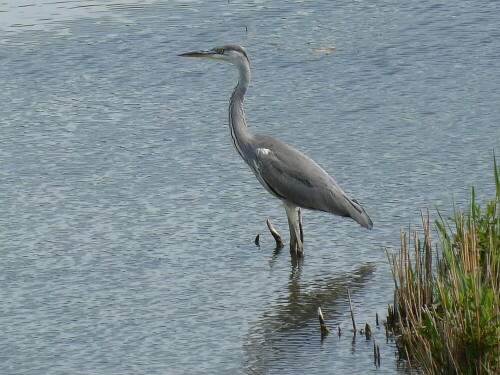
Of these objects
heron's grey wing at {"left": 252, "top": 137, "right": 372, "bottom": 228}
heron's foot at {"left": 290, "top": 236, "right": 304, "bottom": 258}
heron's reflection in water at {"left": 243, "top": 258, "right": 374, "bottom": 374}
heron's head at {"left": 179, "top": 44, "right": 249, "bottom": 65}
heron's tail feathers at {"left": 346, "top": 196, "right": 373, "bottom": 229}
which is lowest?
heron's reflection in water at {"left": 243, "top": 258, "right": 374, "bottom": 374}

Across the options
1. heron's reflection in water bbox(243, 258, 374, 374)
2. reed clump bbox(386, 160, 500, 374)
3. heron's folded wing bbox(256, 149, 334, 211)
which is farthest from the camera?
heron's folded wing bbox(256, 149, 334, 211)

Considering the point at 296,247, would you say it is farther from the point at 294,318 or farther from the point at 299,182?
the point at 294,318

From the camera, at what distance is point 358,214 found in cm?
969

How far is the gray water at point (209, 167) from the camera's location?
8.27 m

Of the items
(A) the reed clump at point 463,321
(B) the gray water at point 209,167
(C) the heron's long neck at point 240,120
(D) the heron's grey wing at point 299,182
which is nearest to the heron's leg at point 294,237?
(B) the gray water at point 209,167

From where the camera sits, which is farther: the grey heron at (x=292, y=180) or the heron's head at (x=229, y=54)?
the heron's head at (x=229, y=54)

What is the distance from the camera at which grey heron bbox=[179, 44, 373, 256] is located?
9.77 metres

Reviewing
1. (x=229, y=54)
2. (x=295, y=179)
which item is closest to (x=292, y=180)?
(x=295, y=179)

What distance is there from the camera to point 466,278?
21.3ft

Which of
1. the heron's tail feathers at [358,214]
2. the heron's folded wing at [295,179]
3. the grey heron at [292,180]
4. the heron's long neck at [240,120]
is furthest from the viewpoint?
the heron's long neck at [240,120]

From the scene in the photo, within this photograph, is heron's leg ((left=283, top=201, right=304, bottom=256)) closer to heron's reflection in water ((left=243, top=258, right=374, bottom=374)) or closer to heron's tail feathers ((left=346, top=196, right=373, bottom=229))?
heron's reflection in water ((left=243, top=258, right=374, bottom=374))

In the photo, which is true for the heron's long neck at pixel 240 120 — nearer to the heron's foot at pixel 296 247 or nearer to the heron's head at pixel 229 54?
the heron's head at pixel 229 54

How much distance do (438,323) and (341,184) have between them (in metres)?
4.58

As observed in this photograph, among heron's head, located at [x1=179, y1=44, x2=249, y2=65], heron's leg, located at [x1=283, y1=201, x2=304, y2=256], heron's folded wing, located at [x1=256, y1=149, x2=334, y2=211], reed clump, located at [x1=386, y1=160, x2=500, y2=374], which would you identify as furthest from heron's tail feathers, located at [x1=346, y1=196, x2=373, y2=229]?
reed clump, located at [x1=386, y1=160, x2=500, y2=374]
